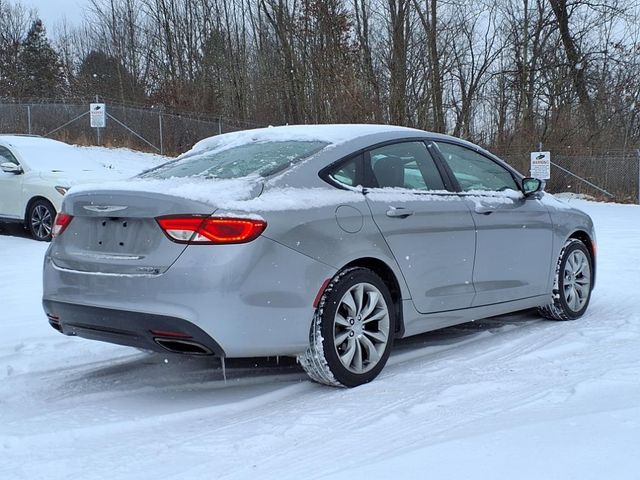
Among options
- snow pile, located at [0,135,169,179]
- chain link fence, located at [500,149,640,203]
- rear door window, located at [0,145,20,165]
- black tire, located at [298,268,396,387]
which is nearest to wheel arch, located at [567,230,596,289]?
black tire, located at [298,268,396,387]

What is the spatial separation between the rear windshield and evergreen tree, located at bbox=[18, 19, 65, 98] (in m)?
38.5

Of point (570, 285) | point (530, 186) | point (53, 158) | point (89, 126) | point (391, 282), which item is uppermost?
point (89, 126)

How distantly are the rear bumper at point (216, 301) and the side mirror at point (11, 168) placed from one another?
7.58 meters

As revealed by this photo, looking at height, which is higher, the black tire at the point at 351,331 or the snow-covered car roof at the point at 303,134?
the snow-covered car roof at the point at 303,134

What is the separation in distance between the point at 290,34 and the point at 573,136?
12.0 meters

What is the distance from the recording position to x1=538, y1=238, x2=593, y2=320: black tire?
18.4 feet

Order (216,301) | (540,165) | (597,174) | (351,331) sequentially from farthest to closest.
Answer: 1. (597,174)
2. (540,165)
3. (351,331)
4. (216,301)

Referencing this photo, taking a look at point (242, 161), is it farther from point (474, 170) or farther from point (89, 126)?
point (89, 126)

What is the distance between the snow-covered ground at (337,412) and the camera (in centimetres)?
282

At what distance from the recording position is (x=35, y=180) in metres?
10.3

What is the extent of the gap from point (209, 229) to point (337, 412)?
1.12 m

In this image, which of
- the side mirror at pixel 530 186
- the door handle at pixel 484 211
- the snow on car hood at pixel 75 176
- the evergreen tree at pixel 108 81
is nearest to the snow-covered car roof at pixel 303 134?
the door handle at pixel 484 211

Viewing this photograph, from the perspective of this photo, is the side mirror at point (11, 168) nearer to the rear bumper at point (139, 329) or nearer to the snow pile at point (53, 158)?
the snow pile at point (53, 158)

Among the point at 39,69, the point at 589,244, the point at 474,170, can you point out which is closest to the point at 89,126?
the point at 589,244
